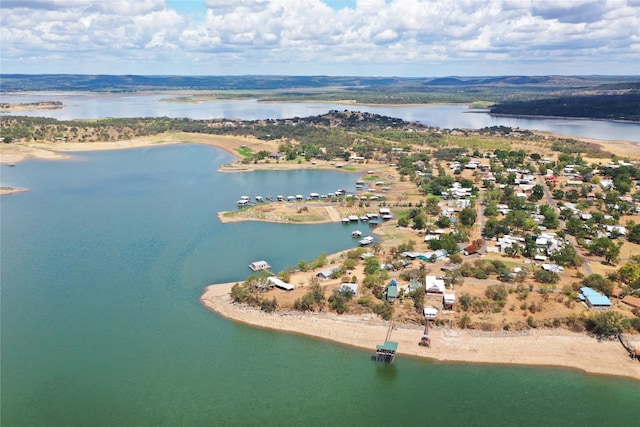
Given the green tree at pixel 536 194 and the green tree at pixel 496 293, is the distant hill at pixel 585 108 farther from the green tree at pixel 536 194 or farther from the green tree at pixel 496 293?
the green tree at pixel 496 293

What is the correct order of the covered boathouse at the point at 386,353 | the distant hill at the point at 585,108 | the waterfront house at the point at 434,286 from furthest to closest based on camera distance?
1. the distant hill at the point at 585,108
2. the waterfront house at the point at 434,286
3. the covered boathouse at the point at 386,353

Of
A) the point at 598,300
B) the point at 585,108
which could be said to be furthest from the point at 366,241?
the point at 585,108

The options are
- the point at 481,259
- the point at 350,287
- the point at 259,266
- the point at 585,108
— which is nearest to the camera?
the point at 350,287

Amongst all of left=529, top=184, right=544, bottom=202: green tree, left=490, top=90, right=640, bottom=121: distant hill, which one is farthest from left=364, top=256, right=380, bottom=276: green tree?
left=490, top=90, right=640, bottom=121: distant hill

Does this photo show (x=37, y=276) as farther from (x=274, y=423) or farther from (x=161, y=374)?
(x=274, y=423)

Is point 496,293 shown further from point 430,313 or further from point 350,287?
point 350,287

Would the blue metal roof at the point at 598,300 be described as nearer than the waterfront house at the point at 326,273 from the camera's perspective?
Yes

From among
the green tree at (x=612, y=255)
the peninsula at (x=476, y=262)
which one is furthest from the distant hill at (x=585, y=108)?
the green tree at (x=612, y=255)
